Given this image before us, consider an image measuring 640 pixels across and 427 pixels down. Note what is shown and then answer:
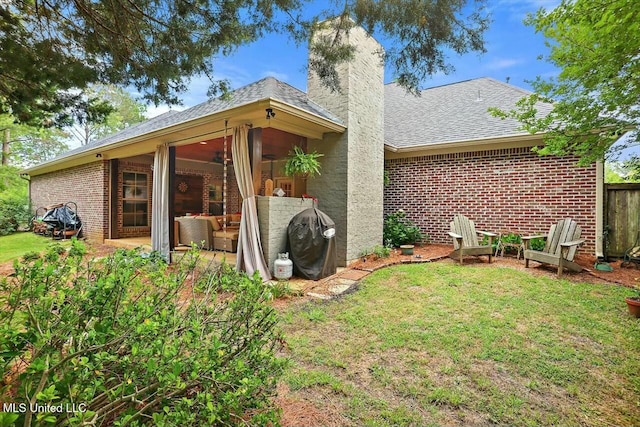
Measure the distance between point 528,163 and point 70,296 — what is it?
337 inches

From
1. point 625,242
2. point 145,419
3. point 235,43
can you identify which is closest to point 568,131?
point 625,242

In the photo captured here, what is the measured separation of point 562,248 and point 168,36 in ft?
22.5

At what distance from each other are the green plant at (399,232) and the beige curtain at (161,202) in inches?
211

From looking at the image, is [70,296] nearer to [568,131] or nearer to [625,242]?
[568,131]

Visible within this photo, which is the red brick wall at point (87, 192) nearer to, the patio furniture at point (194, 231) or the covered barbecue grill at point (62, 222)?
the covered barbecue grill at point (62, 222)

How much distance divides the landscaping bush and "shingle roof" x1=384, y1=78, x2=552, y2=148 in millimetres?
6590

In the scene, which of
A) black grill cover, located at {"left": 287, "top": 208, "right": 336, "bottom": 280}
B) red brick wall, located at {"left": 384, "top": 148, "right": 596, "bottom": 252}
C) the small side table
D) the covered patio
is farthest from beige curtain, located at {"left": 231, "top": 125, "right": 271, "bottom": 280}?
the small side table

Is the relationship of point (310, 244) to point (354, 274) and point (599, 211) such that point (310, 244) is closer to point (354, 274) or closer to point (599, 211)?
point (354, 274)

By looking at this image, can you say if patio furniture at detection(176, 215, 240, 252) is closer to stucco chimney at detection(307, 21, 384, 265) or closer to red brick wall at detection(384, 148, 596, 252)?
stucco chimney at detection(307, 21, 384, 265)

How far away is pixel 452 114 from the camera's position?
9148 millimetres

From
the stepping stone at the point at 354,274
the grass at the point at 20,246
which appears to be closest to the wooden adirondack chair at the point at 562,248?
the stepping stone at the point at 354,274

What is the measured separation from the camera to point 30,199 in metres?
14.6

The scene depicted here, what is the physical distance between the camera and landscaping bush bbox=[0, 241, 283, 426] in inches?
50.9

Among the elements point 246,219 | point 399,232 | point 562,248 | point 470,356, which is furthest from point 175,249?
point 562,248
